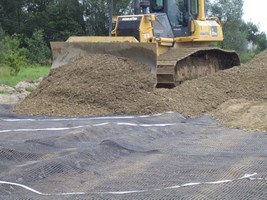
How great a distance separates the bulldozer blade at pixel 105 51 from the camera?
1017 centimetres

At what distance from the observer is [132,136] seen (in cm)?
690

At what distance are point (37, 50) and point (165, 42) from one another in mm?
26197

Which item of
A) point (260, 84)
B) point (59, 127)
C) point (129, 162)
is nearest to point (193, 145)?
point (129, 162)

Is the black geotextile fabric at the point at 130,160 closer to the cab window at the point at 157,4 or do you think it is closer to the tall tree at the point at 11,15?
the cab window at the point at 157,4

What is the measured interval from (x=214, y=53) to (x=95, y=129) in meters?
6.93

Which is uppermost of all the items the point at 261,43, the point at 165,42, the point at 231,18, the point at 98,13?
the point at 165,42

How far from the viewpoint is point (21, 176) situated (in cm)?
479

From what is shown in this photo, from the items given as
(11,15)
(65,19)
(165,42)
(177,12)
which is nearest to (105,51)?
(165,42)

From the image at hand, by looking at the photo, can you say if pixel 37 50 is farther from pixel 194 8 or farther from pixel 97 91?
pixel 97 91

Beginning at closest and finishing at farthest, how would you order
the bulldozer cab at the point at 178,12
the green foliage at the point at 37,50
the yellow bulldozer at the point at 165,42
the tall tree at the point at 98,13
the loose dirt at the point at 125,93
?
the loose dirt at the point at 125,93, the yellow bulldozer at the point at 165,42, the bulldozer cab at the point at 178,12, the green foliage at the point at 37,50, the tall tree at the point at 98,13

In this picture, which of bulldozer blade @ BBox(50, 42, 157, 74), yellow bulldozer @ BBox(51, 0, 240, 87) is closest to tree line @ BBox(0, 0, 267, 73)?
yellow bulldozer @ BBox(51, 0, 240, 87)

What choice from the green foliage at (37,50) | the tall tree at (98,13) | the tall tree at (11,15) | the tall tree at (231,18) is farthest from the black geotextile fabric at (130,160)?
the tall tree at (231,18)

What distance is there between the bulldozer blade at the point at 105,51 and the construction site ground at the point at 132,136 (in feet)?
0.56

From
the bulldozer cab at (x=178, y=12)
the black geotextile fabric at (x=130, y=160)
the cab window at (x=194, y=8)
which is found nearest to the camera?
the black geotextile fabric at (x=130, y=160)
